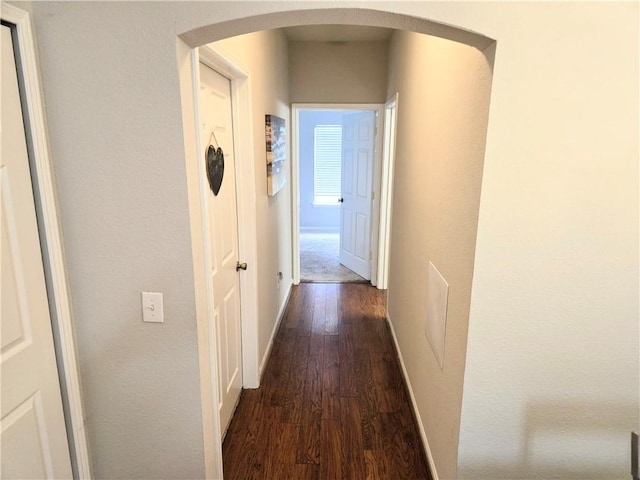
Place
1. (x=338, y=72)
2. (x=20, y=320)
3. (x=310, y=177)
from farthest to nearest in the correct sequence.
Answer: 1. (x=310, y=177)
2. (x=338, y=72)
3. (x=20, y=320)

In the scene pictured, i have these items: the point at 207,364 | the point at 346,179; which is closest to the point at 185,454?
the point at 207,364

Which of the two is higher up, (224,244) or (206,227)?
(206,227)

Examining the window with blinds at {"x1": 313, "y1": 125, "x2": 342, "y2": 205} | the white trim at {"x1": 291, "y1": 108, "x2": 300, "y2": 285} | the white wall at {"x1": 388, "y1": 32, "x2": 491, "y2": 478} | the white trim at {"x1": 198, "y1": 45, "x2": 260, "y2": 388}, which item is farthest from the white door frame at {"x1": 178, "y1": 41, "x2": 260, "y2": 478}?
the window with blinds at {"x1": 313, "y1": 125, "x2": 342, "y2": 205}

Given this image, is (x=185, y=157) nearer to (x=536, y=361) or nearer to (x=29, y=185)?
(x=29, y=185)

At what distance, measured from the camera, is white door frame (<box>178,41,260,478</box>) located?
138 cm

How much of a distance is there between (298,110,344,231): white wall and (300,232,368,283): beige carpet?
239 millimetres

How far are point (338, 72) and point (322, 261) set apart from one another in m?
2.55

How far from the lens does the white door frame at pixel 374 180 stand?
4160 mm

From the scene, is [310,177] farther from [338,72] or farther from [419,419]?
[419,419]

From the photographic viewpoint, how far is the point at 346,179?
5.02 meters

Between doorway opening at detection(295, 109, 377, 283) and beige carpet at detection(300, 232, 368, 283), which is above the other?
doorway opening at detection(295, 109, 377, 283)

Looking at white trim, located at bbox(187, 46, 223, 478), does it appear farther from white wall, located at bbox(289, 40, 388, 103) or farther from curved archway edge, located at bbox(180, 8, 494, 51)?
white wall, located at bbox(289, 40, 388, 103)

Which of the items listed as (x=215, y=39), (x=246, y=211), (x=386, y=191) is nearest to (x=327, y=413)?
(x=246, y=211)

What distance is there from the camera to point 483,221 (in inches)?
51.9
